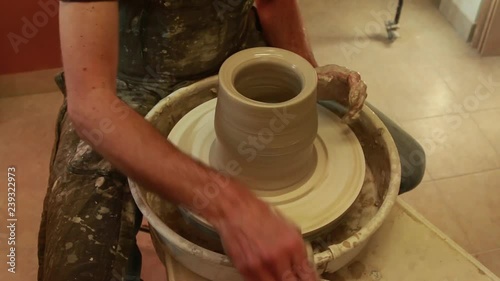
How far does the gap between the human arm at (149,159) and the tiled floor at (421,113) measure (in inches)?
42.0

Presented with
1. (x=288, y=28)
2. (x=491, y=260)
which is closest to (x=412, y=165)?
(x=288, y=28)

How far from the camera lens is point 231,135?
3.40 ft

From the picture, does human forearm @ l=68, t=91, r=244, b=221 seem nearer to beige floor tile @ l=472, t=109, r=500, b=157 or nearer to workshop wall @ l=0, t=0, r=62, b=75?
workshop wall @ l=0, t=0, r=62, b=75

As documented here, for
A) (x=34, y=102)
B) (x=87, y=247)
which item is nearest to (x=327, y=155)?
(x=87, y=247)

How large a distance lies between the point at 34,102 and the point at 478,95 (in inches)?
77.1

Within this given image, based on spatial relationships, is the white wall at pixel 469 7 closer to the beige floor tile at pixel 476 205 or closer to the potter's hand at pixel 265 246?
the beige floor tile at pixel 476 205

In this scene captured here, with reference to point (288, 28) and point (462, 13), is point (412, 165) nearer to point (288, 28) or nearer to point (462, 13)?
point (288, 28)

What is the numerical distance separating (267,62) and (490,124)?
5.61 ft

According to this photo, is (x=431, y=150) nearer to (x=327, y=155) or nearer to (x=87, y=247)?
(x=327, y=155)

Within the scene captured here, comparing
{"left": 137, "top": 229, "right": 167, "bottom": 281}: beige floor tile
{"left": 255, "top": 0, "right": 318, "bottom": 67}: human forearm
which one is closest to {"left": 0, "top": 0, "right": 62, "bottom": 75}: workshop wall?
{"left": 137, "top": 229, "right": 167, "bottom": 281}: beige floor tile

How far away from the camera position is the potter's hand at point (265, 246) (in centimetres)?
84

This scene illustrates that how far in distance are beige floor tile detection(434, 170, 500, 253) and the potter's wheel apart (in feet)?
3.62

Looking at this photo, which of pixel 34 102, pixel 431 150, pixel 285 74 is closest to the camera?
pixel 285 74

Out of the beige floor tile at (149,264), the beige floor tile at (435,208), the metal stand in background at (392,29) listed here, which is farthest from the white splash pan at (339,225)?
the metal stand in background at (392,29)
